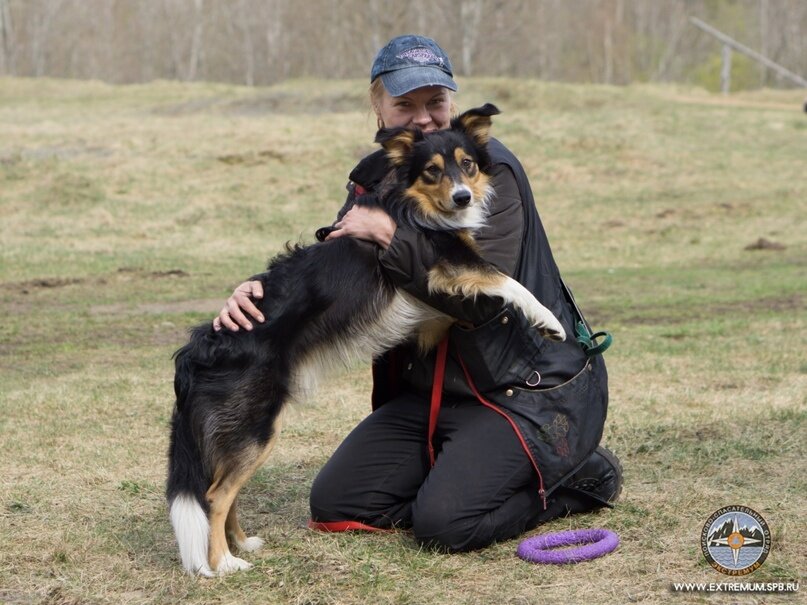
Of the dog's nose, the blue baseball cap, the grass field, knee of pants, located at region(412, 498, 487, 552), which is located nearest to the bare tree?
the grass field

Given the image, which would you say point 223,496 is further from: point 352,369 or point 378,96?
point 378,96

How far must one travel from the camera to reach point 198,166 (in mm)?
20250

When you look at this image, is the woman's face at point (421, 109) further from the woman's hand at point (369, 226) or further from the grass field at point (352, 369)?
the grass field at point (352, 369)

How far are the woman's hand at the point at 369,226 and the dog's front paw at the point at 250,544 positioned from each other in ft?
4.26

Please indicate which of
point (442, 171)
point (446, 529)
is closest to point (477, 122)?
point (442, 171)

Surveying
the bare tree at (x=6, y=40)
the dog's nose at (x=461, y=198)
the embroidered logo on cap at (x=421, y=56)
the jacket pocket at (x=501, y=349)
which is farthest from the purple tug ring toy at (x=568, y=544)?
the bare tree at (x=6, y=40)

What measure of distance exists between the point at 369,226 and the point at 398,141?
1.22ft

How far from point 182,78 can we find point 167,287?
43218 mm

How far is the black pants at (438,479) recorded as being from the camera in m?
4.10

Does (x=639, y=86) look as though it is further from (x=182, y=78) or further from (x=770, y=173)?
(x=182, y=78)

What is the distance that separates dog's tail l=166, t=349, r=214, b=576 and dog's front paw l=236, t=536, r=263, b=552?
315 mm

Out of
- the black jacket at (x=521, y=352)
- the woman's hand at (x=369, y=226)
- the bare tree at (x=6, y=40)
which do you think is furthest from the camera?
the bare tree at (x=6, y=40)

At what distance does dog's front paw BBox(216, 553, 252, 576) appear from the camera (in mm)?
3871

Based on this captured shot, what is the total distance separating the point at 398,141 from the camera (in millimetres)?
4105
